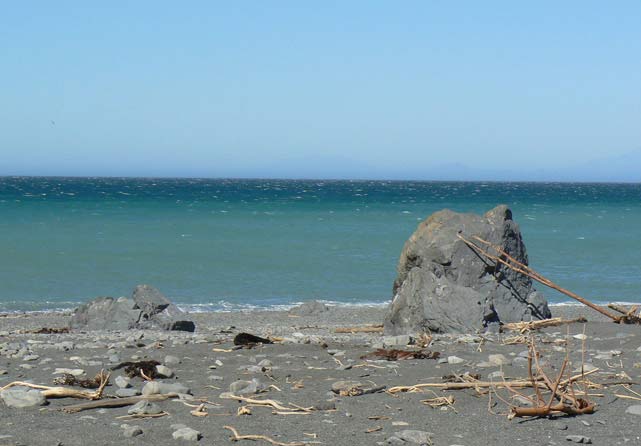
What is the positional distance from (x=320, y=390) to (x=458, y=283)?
5564 millimetres

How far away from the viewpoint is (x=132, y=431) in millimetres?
5996

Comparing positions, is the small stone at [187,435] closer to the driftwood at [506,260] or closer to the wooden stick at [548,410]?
the wooden stick at [548,410]

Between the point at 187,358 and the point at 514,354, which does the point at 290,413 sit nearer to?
the point at 187,358

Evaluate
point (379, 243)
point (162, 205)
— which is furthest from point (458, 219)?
point (162, 205)

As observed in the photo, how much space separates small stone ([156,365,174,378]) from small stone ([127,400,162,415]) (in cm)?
140

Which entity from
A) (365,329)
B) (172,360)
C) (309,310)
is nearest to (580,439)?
(172,360)

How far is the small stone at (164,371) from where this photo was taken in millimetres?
8133

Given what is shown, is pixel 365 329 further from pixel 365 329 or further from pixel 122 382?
pixel 122 382

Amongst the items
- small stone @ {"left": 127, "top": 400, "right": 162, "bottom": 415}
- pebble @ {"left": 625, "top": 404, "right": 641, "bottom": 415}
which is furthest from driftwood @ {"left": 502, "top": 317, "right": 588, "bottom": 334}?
small stone @ {"left": 127, "top": 400, "right": 162, "bottom": 415}

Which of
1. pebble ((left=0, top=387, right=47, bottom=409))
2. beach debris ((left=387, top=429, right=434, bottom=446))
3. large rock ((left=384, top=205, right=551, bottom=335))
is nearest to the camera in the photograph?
beach debris ((left=387, top=429, right=434, bottom=446))

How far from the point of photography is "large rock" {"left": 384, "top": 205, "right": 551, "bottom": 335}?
38.5 ft

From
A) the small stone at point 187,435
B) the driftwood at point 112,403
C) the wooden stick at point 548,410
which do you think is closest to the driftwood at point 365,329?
the driftwood at point 112,403

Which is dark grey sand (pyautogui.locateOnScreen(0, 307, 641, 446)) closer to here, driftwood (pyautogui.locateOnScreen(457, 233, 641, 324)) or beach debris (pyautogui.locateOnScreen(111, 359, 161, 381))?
beach debris (pyautogui.locateOnScreen(111, 359, 161, 381))

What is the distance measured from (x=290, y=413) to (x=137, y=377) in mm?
2040
